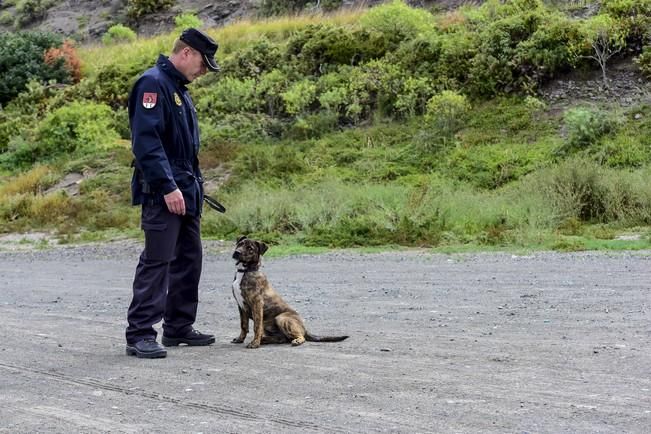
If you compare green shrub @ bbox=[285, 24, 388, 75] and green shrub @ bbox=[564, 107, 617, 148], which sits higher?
green shrub @ bbox=[285, 24, 388, 75]

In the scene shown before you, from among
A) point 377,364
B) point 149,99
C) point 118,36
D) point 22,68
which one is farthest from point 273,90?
point 377,364

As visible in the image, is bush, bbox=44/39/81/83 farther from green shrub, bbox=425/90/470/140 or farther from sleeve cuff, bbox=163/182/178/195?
sleeve cuff, bbox=163/182/178/195

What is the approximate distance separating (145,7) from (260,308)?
47120 mm

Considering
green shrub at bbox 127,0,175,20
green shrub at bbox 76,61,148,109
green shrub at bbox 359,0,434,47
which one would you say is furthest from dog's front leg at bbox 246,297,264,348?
green shrub at bbox 127,0,175,20

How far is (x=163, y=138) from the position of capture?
6547 millimetres

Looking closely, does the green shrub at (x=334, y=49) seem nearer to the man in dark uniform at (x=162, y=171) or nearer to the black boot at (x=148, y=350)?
the man in dark uniform at (x=162, y=171)

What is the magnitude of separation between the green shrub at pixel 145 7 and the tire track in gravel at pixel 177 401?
47.0 meters

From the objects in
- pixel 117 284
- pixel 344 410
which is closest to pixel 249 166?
pixel 117 284

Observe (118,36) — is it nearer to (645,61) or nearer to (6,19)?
(6,19)

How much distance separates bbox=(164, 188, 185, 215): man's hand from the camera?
634 cm

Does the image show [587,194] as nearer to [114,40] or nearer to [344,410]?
[344,410]

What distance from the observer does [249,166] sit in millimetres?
22812

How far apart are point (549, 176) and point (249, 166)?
8.55 meters

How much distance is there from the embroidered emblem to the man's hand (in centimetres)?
64
